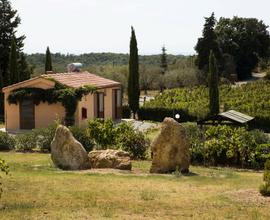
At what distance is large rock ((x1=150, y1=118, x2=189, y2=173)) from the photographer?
16.0m

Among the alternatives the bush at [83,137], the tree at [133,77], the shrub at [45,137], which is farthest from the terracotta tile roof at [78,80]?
the bush at [83,137]

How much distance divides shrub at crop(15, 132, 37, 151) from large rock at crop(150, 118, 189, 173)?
7.72 m

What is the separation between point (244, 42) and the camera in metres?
75.8

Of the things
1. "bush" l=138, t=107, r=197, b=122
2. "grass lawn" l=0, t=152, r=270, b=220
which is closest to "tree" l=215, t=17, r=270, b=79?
"bush" l=138, t=107, r=197, b=122

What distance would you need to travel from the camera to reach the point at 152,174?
15.5 meters

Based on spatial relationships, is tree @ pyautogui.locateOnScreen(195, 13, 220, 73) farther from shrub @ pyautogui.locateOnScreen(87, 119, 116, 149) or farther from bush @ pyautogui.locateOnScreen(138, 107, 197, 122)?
shrub @ pyautogui.locateOnScreen(87, 119, 116, 149)

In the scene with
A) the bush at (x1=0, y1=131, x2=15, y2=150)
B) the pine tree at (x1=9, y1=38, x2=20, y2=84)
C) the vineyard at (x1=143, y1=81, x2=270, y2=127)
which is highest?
the pine tree at (x1=9, y1=38, x2=20, y2=84)

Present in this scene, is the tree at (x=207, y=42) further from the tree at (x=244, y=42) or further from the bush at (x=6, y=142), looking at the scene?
the bush at (x=6, y=142)

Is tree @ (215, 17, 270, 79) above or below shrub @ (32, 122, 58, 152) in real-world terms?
above

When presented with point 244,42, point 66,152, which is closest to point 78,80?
point 66,152

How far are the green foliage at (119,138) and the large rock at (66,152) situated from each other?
13.4 feet

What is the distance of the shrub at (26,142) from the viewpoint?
22.0m

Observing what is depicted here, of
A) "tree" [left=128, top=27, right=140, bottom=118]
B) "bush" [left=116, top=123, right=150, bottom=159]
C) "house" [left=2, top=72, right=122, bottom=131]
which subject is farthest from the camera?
"tree" [left=128, top=27, right=140, bottom=118]

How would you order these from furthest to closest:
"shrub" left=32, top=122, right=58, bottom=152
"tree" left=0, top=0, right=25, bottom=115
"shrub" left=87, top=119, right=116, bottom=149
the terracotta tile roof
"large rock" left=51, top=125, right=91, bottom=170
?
"tree" left=0, top=0, right=25, bottom=115
the terracotta tile roof
"shrub" left=32, top=122, right=58, bottom=152
"shrub" left=87, top=119, right=116, bottom=149
"large rock" left=51, top=125, right=91, bottom=170
